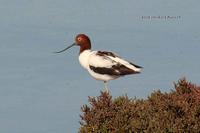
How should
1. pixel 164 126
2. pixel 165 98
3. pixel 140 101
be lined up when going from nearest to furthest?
pixel 164 126 → pixel 165 98 → pixel 140 101

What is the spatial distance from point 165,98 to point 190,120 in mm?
1204

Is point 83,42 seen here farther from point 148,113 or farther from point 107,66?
point 148,113

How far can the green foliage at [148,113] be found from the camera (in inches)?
587

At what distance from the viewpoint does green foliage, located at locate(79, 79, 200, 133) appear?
14.9 metres

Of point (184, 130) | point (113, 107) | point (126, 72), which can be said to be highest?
point (126, 72)

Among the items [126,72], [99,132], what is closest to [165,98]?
[99,132]

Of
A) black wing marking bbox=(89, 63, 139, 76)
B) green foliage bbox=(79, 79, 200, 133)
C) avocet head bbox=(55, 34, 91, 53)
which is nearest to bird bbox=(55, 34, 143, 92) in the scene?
black wing marking bbox=(89, 63, 139, 76)

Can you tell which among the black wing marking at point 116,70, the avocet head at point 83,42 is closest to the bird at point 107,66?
the black wing marking at point 116,70

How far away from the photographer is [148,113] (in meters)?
15.8

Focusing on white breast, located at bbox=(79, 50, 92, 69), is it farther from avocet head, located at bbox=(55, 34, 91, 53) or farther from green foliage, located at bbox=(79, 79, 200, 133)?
green foliage, located at bbox=(79, 79, 200, 133)

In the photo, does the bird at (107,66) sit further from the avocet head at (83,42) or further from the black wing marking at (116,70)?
the avocet head at (83,42)

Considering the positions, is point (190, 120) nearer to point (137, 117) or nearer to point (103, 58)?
point (137, 117)

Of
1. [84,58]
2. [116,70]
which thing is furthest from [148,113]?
[84,58]

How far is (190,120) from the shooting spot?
14867 millimetres
